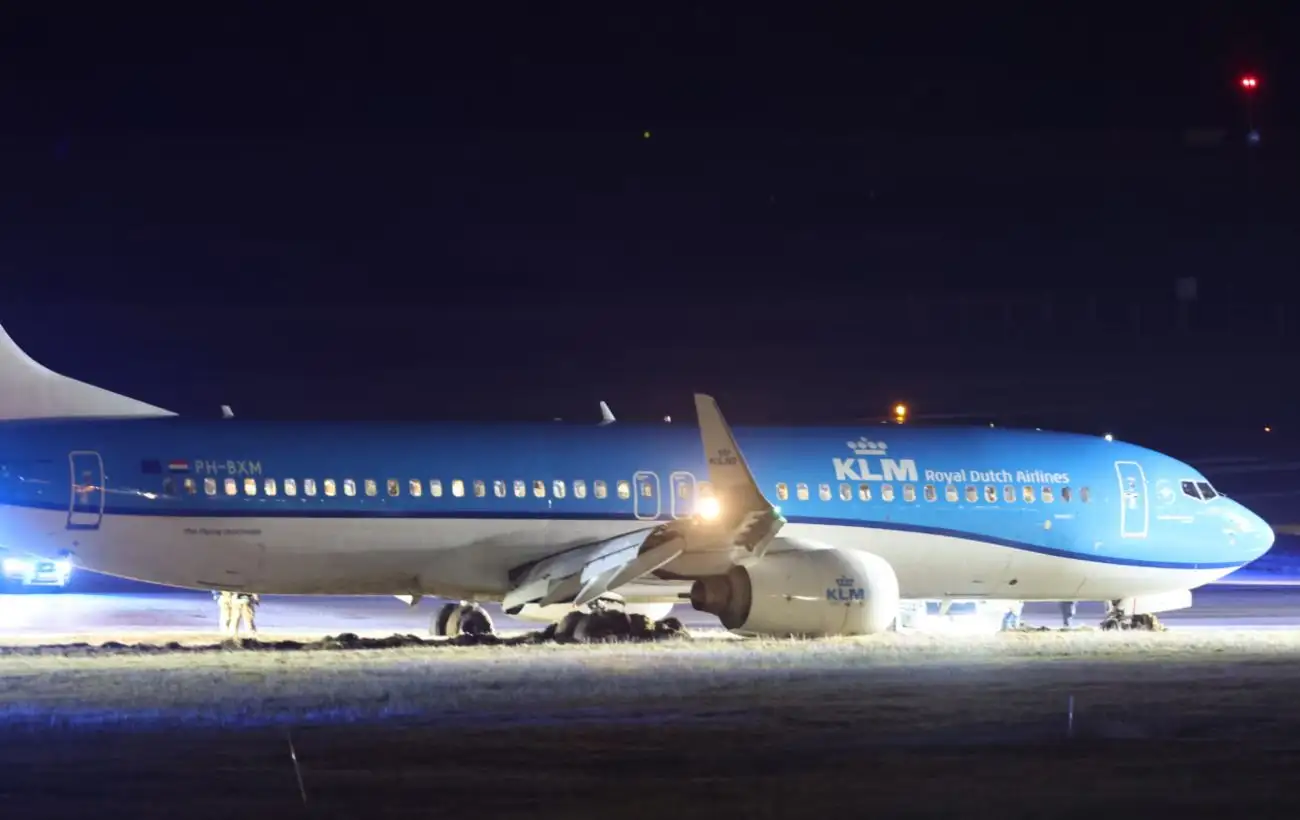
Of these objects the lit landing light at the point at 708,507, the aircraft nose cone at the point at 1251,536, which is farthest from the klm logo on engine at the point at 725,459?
the aircraft nose cone at the point at 1251,536

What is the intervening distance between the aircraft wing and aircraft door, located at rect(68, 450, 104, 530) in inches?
230

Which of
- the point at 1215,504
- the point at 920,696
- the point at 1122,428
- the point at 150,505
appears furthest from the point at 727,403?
the point at 920,696

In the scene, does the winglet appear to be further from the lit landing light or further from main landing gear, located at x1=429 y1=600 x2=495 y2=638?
main landing gear, located at x1=429 y1=600 x2=495 y2=638

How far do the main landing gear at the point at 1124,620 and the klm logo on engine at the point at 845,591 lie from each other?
7554 millimetres

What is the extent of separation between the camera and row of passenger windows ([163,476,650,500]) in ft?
87.7

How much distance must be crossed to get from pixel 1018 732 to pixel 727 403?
71953 millimetres

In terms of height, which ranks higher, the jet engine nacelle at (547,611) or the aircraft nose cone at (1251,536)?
the aircraft nose cone at (1251,536)

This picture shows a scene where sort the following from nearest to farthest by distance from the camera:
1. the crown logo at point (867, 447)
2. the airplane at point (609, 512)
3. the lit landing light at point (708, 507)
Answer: the airplane at point (609, 512) → the lit landing light at point (708, 507) → the crown logo at point (867, 447)

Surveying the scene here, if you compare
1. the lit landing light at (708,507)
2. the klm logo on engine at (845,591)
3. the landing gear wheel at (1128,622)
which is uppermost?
the lit landing light at (708,507)

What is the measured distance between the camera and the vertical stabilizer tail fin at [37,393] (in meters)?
27.5

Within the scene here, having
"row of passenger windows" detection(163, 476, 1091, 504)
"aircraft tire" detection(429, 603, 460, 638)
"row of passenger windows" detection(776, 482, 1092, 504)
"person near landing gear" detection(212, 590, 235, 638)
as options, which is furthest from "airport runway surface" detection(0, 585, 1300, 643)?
"row of passenger windows" detection(776, 482, 1092, 504)

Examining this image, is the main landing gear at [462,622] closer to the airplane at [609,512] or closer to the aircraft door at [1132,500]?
the airplane at [609,512]

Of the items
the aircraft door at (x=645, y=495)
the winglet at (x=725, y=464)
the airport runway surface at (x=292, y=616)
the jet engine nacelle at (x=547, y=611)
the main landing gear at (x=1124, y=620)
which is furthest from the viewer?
the main landing gear at (x=1124, y=620)

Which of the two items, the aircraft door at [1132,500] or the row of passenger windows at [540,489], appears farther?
the aircraft door at [1132,500]
